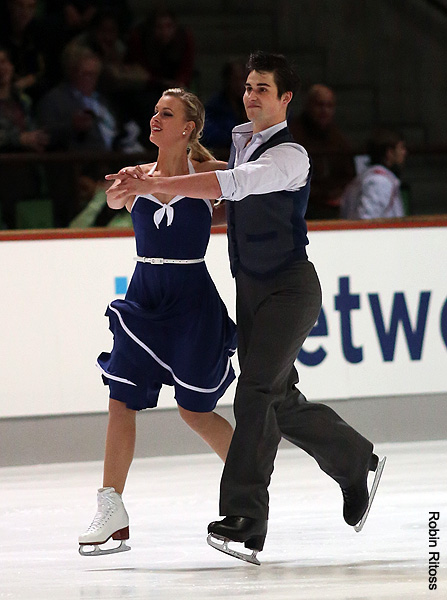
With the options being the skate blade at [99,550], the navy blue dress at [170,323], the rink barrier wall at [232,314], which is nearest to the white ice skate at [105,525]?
the skate blade at [99,550]

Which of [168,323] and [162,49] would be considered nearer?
[168,323]

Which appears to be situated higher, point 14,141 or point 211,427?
point 14,141

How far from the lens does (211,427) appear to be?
3408 mm

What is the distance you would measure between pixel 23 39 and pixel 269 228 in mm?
4379

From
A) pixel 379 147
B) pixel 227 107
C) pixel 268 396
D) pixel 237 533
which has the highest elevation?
pixel 227 107

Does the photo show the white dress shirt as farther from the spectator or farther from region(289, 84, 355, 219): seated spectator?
the spectator

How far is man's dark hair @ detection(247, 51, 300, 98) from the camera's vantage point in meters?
3.14

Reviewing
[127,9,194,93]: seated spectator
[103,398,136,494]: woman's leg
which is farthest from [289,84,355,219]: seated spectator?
[103,398,136,494]: woman's leg

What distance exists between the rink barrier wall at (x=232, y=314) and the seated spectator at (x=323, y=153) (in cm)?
71

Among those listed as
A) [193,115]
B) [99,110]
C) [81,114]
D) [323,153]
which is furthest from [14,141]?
[193,115]

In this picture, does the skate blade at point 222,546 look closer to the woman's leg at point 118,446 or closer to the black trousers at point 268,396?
the black trousers at point 268,396

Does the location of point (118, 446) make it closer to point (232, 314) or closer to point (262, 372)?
point (262, 372)

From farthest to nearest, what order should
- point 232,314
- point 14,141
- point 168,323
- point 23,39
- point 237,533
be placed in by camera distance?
point 23,39, point 14,141, point 232,314, point 168,323, point 237,533

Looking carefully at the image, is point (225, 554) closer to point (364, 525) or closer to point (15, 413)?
point (364, 525)
